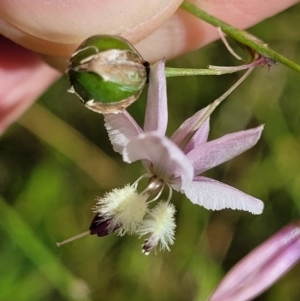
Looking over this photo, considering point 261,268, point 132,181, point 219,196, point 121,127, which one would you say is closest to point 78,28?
point 121,127

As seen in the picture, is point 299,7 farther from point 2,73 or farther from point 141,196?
point 141,196

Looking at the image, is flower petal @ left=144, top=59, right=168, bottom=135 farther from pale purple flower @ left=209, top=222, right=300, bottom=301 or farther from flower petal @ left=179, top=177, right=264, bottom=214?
pale purple flower @ left=209, top=222, right=300, bottom=301

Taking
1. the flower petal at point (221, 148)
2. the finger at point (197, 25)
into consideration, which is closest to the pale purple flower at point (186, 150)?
the flower petal at point (221, 148)

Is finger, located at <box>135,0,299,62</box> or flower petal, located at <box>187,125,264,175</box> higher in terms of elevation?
flower petal, located at <box>187,125,264,175</box>

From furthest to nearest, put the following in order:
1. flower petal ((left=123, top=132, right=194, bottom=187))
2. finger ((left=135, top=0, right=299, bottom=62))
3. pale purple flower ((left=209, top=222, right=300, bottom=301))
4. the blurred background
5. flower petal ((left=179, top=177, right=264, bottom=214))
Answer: the blurred background
finger ((left=135, top=0, right=299, bottom=62))
pale purple flower ((left=209, top=222, right=300, bottom=301))
flower petal ((left=179, top=177, right=264, bottom=214))
flower petal ((left=123, top=132, right=194, bottom=187))

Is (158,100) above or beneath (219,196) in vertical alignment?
above

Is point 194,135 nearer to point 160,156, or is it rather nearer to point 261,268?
point 160,156

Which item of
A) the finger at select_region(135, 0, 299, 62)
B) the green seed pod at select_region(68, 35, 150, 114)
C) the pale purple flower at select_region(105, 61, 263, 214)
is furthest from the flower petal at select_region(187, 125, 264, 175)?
the finger at select_region(135, 0, 299, 62)

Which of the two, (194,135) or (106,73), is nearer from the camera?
(106,73)
